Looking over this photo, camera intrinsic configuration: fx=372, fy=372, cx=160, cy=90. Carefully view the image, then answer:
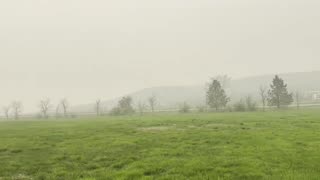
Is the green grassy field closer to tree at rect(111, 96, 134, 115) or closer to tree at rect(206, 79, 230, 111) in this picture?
tree at rect(111, 96, 134, 115)

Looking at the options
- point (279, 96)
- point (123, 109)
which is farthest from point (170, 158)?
point (123, 109)

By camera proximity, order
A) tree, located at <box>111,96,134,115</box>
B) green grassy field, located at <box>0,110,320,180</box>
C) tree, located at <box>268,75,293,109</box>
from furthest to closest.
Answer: tree, located at <box>111,96,134,115</box>, tree, located at <box>268,75,293,109</box>, green grassy field, located at <box>0,110,320,180</box>

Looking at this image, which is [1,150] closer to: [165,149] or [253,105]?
[165,149]

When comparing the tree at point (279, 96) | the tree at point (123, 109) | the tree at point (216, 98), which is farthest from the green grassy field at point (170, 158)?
the tree at point (216, 98)

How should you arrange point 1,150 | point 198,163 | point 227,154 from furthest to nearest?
point 1,150
point 227,154
point 198,163

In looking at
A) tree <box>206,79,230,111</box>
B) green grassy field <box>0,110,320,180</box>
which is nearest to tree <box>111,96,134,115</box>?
tree <box>206,79,230,111</box>

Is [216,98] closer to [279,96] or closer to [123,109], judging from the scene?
[279,96]

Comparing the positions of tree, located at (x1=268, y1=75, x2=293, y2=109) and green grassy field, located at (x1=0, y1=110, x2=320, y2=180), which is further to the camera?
tree, located at (x1=268, y1=75, x2=293, y2=109)

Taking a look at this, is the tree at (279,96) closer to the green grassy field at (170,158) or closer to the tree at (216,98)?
the tree at (216,98)

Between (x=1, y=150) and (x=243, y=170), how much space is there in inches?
891

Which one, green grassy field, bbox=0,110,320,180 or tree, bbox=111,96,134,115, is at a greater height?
tree, bbox=111,96,134,115

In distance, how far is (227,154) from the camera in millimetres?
26641

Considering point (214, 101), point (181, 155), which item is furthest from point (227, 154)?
point (214, 101)

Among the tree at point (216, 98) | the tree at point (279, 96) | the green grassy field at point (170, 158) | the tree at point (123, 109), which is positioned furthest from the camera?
the tree at point (123, 109)
